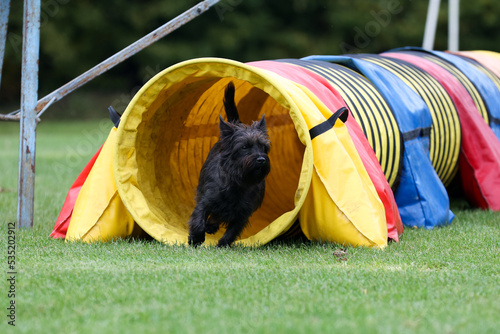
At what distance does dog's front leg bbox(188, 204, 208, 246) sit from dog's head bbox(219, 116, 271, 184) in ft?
1.34

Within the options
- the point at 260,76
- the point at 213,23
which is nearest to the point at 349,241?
the point at 260,76

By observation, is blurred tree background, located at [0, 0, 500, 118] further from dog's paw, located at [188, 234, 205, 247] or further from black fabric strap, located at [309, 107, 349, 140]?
dog's paw, located at [188, 234, 205, 247]

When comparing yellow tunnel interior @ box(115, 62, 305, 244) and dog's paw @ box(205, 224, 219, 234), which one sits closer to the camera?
yellow tunnel interior @ box(115, 62, 305, 244)

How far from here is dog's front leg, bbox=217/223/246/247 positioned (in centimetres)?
496

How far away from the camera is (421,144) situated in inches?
247

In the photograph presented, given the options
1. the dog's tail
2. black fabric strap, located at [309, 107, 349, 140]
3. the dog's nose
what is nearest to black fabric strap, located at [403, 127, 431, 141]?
black fabric strap, located at [309, 107, 349, 140]

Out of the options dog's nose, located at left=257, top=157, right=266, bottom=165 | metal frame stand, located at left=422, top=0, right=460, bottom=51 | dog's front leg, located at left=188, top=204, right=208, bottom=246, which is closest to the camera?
dog's nose, located at left=257, top=157, right=266, bottom=165

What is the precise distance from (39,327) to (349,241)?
248 centimetres

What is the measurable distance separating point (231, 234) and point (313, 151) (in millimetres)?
856

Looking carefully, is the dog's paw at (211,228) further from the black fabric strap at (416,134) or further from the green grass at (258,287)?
the black fabric strap at (416,134)

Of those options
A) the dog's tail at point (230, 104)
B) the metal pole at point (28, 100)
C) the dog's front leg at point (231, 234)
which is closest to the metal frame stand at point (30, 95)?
the metal pole at point (28, 100)

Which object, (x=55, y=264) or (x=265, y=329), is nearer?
(x=265, y=329)

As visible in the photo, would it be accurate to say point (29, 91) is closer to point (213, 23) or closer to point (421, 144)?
point (421, 144)

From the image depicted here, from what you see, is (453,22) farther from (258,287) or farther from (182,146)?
(258,287)
